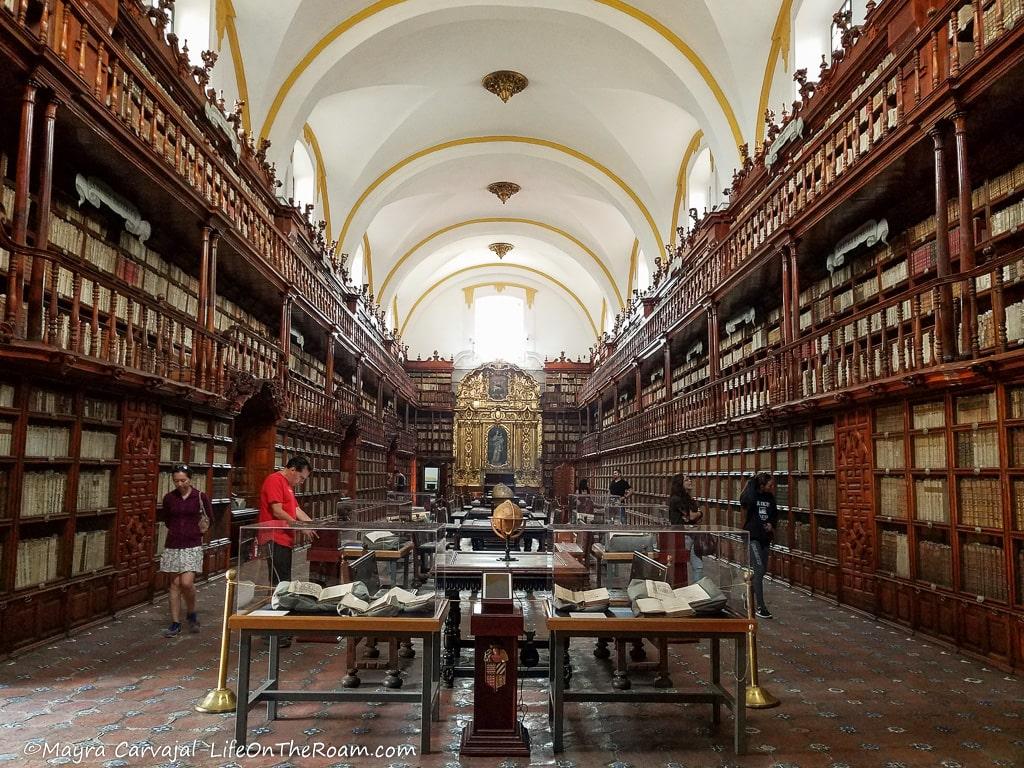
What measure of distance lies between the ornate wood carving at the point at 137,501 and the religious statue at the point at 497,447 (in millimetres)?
22374

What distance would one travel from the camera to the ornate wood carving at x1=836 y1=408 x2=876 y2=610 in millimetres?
7309

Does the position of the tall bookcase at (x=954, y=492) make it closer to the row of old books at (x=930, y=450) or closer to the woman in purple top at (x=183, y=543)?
the row of old books at (x=930, y=450)

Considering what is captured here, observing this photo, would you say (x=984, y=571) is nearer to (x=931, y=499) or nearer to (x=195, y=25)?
(x=931, y=499)

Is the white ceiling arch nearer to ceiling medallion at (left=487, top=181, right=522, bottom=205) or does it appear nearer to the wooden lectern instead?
ceiling medallion at (left=487, top=181, right=522, bottom=205)

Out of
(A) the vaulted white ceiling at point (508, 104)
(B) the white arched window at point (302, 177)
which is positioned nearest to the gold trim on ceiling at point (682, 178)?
(A) the vaulted white ceiling at point (508, 104)

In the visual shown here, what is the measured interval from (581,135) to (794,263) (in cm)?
1110

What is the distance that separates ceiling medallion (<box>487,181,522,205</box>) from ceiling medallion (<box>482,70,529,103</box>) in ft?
19.9

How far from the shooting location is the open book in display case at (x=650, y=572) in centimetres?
378

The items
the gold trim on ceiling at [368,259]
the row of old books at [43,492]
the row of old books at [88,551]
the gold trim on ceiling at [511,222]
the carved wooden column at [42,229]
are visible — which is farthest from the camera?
the gold trim on ceiling at [511,222]

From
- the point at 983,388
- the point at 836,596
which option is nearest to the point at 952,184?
the point at 983,388

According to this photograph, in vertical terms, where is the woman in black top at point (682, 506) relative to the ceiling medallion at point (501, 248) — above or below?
below

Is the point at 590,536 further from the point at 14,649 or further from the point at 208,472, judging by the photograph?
the point at 208,472

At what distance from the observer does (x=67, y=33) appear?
621 centimetres

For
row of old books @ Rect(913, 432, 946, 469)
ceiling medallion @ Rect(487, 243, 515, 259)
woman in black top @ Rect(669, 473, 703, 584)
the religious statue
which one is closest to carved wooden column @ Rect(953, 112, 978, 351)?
row of old books @ Rect(913, 432, 946, 469)
